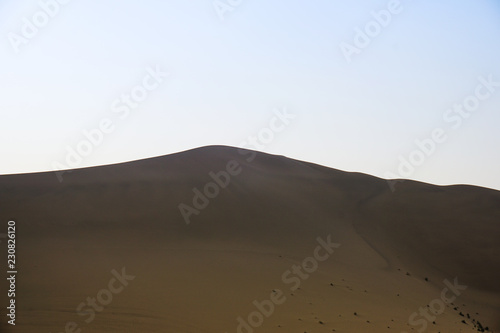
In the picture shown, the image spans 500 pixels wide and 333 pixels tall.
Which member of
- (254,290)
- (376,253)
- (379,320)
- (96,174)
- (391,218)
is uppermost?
(96,174)

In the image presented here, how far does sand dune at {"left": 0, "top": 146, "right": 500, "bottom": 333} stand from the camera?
11125 mm

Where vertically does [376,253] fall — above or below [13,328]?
above

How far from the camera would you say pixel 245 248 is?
16.7m

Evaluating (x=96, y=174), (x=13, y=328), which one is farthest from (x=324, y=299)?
(x=96, y=174)

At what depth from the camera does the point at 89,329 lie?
9.58m

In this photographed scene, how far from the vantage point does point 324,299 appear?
12.7 metres

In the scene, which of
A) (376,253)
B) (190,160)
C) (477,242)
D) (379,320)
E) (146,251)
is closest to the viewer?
(379,320)

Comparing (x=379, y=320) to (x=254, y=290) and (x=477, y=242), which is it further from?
(x=477, y=242)

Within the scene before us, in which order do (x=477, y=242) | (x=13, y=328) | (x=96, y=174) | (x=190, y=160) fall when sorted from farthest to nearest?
(x=190, y=160) < (x=96, y=174) < (x=477, y=242) < (x=13, y=328)

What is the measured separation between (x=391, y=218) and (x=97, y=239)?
12.2m

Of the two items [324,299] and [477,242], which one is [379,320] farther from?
[477,242]

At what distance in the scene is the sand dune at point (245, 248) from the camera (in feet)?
36.5

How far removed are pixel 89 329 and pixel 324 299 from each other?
5416 mm

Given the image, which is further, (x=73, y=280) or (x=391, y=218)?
(x=391, y=218)
